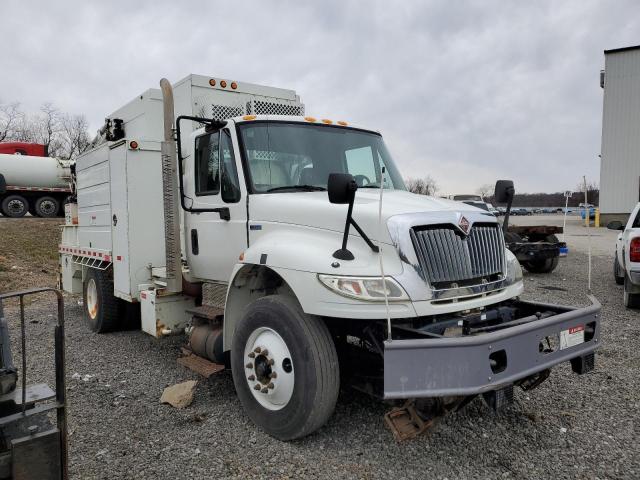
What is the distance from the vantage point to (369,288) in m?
3.21

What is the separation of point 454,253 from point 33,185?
78.2 ft

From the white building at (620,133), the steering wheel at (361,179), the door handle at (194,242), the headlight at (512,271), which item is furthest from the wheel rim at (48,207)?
the white building at (620,133)

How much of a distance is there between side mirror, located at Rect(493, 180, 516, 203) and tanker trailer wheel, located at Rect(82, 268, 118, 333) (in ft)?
16.7

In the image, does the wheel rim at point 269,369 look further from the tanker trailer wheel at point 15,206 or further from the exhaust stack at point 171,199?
the tanker trailer wheel at point 15,206

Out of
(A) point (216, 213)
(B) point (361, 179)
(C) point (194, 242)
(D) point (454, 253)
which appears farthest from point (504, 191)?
(C) point (194, 242)

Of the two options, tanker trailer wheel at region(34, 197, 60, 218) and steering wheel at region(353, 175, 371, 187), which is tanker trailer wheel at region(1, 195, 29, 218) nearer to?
tanker trailer wheel at region(34, 197, 60, 218)

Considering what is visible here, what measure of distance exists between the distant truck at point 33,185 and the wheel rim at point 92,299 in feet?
55.0

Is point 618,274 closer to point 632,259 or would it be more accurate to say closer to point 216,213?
point 632,259

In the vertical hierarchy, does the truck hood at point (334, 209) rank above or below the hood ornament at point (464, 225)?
above

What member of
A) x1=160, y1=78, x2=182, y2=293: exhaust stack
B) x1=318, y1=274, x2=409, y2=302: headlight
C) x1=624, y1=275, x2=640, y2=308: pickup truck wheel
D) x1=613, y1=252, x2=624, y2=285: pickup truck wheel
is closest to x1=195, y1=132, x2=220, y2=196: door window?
x1=160, y1=78, x2=182, y2=293: exhaust stack

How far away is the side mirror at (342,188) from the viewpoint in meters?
3.18

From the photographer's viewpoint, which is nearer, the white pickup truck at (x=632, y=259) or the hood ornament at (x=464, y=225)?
the hood ornament at (x=464, y=225)

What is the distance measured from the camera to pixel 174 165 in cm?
496

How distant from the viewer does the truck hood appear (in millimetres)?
3506
